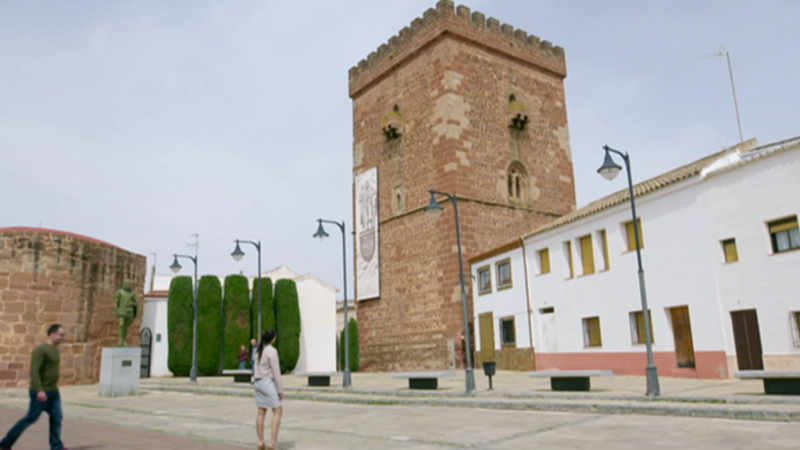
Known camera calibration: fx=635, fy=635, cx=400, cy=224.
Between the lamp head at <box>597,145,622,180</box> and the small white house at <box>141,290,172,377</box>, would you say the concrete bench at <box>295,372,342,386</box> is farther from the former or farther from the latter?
the small white house at <box>141,290,172,377</box>

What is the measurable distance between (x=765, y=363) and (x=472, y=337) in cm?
1293

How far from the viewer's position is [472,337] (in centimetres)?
2666

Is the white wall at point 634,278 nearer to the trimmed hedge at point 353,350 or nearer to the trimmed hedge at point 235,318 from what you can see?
the trimmed hedge at point 235,318

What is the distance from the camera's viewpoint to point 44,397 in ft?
23.7

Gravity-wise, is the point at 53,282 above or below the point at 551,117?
below

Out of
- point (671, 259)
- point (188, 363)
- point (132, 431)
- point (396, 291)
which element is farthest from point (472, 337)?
point (132, 431)

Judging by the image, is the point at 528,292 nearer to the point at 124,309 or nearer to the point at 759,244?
the point at 759,244

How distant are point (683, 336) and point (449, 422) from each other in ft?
33.1

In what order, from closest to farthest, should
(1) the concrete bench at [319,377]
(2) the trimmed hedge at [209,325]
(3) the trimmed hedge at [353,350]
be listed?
1. (1) the concrete bench at [319,377]
2. (2) the trimmed hedge at [209,325]
3. (3) the trimmed hedge at [353,350]

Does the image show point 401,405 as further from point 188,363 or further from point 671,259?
point 188,363

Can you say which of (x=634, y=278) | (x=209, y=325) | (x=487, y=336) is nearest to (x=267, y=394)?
(x=634, y=278)

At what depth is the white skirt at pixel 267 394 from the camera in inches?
297

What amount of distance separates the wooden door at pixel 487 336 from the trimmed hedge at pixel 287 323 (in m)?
14.5

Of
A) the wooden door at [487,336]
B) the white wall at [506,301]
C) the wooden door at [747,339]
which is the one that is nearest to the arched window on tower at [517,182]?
the white wall at [506,301]
